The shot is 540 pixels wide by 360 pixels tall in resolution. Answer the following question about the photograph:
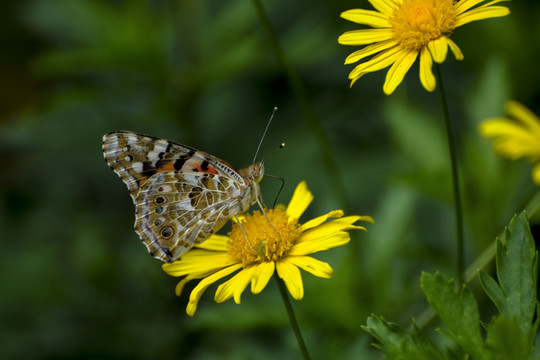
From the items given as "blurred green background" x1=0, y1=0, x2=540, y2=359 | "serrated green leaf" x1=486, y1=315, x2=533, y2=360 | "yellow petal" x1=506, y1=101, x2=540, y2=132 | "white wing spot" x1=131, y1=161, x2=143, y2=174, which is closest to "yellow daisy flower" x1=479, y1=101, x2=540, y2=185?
"yellow petal" x1=506, y1=101, x2=540, y2=132

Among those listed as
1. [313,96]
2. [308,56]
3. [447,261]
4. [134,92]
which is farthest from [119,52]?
[447,261]

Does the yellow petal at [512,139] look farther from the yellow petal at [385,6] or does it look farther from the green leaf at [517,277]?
the green leaf at [517,277]

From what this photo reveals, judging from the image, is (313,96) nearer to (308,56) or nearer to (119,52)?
(308,56)

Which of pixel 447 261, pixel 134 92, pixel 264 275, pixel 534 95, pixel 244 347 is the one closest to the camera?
pixel 264 275

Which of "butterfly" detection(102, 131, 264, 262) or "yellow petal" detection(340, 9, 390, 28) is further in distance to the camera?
"butterfly" detection(102, 131, 264, 262)

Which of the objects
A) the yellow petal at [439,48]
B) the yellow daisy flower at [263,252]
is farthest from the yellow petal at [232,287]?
the yellow petal at [439,48]

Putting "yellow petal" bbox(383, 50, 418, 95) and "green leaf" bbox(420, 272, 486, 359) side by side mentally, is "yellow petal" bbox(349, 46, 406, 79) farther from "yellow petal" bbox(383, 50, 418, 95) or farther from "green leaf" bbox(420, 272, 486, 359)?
"green leaf" bbox(420, 272, 486, 359)
